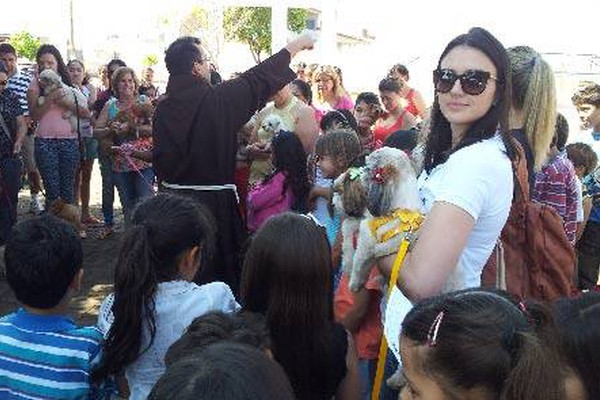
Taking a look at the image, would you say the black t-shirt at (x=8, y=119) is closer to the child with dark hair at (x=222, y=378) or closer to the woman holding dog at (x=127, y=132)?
the woman holding dog at (x=127, y=132)

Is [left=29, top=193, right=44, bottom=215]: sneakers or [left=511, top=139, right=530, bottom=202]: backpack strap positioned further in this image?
[left=29, top=193, right=44, bottom=215]: sneakers

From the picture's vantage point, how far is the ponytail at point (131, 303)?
2068 mm

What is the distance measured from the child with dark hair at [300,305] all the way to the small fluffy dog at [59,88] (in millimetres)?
4813

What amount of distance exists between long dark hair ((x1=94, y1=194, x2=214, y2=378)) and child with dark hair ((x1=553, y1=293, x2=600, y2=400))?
46.2 inches

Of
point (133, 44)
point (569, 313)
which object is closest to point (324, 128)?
point (569, 313)

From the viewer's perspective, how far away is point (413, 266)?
1.83m

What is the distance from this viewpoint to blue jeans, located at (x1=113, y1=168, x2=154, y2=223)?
6402mm

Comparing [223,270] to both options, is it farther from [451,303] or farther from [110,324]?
[451,303]

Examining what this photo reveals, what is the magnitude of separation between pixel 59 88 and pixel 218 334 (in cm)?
538

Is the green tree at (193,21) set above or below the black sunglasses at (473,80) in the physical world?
above

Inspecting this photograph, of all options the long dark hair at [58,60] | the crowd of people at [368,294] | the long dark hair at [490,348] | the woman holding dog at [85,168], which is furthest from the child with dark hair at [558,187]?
the long dark hair at [58,60]

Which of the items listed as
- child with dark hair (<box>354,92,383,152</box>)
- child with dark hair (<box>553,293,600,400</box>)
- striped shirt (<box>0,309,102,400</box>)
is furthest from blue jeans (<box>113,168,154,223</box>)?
child with dark hair (<box>553,293,600,400</box>)

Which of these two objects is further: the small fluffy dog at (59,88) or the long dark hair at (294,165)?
the small fluffy dog at (59,88)

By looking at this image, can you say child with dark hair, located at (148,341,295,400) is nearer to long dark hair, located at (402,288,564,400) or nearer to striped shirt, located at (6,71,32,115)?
long dark hair, located at (402,288,564,400)
